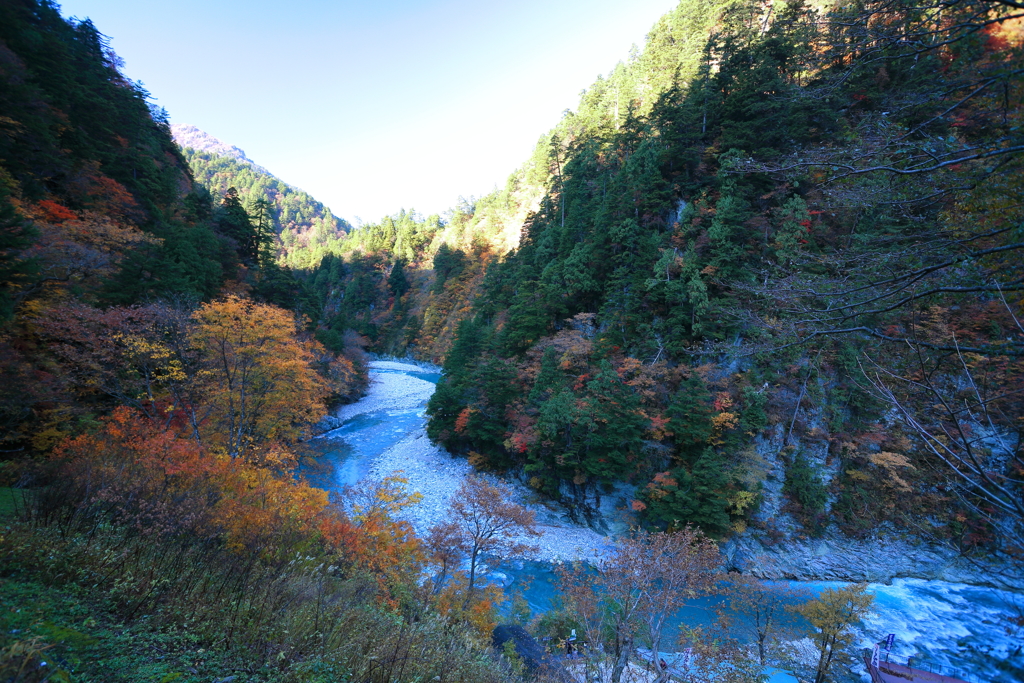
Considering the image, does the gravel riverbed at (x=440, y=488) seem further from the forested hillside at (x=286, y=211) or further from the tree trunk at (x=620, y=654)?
the forested hillside at (x=286, y=211)

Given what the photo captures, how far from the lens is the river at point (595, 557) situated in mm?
10461

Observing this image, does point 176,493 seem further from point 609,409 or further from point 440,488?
point 609,409

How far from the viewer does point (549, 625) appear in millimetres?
10281

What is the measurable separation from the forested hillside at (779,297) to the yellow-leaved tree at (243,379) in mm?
9419

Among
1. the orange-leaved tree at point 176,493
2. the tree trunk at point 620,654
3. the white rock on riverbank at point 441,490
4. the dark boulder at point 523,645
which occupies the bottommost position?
the white rock on riverbank at point 441,490

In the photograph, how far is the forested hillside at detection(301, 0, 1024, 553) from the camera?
3.21 metres

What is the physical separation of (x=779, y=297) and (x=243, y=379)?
16224 millimetres

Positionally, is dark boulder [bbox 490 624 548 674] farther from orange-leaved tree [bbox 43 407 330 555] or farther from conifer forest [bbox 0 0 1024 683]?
orange-leaved tree [bbox 43 407 330 555]

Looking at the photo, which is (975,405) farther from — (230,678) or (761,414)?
(761,414)

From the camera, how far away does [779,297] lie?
3.47 metres

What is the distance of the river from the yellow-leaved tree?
4.63 meters

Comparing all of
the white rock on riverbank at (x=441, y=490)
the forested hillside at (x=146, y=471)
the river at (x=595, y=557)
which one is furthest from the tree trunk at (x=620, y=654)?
the white rock on riverbank at (x=441, y=490)

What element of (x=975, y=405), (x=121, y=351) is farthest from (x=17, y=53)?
(x=975, y=405)

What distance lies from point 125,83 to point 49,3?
5138 millimetres
